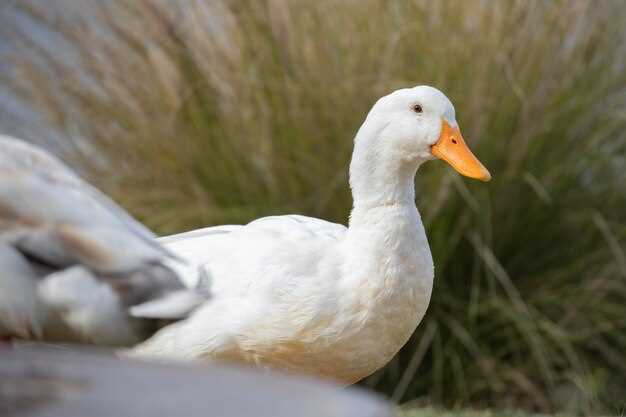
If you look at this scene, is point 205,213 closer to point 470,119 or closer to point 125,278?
point 470,119

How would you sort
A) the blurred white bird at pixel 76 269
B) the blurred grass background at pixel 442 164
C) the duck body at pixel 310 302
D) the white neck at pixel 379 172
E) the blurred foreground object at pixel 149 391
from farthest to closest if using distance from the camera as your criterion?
the blurred grass background at pixel 442 164 < the white neck at pixel 379 172 < the duck body at pixel 310 302 < the blurred white bird at pixel 76 269 < the blurred foreground object at pixel 149 391

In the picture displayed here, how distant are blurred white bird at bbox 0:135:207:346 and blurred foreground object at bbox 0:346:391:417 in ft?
0.85

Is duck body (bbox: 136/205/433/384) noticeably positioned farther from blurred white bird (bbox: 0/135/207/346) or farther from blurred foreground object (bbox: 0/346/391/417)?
blurred foreground object (bbox: 0/346/391/417)

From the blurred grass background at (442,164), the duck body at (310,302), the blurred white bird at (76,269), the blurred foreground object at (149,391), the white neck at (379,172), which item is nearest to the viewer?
the blurred foreground object at (149,391)

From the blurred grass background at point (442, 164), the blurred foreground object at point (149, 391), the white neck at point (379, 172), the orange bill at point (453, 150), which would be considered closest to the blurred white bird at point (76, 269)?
the blurred foreground object at point (149, 391)

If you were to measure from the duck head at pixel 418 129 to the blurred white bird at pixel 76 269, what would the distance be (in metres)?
1.83

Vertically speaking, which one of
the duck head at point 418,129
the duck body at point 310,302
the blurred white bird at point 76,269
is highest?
the duck head at point 418,129

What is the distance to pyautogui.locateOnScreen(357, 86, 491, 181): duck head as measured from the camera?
12.0 feet

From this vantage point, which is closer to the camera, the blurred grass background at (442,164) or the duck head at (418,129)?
the duck head at (418,129)

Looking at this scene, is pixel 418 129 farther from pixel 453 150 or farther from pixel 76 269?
pixel 76 269

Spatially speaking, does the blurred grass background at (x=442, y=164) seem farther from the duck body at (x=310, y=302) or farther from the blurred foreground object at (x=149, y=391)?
the blurred foreground object at (x=149, y=391)

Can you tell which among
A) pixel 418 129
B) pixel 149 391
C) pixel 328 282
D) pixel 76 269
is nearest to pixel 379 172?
pixel 418 129

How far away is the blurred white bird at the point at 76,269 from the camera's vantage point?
173cm

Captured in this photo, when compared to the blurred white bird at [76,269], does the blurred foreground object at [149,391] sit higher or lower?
lower
